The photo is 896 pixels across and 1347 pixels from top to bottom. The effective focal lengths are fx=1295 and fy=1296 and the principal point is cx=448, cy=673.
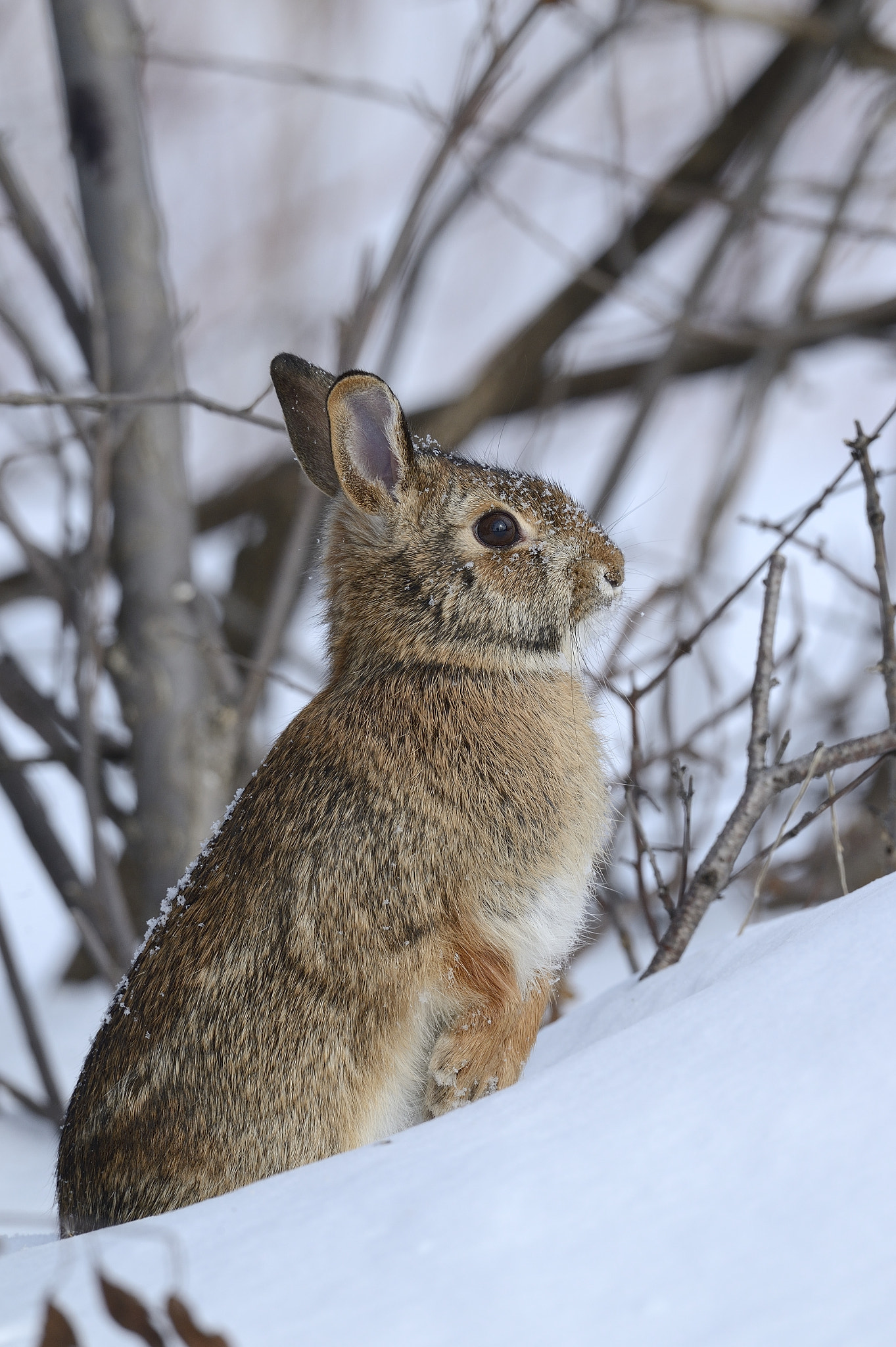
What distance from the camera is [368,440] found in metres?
2.62

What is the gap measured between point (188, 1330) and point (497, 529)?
1.68 meters

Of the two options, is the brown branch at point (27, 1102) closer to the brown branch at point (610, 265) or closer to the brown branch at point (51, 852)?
the brown branch at point (51, 852)

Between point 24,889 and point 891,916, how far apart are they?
5732 mm

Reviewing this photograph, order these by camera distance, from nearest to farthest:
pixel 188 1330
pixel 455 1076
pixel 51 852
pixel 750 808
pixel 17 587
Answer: pixel 188 1330 → pixel 455 1076 → pixel 750 808 → pixel 51 852 → pixel 17 587

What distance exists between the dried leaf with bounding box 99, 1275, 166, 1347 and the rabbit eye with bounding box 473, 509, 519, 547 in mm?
1621

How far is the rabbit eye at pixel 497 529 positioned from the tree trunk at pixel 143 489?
1.68 m

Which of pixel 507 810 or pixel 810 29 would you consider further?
pixel 810 29

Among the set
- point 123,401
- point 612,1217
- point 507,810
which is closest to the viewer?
point 612,1217

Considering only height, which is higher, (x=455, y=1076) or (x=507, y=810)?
(x=507, y=810)

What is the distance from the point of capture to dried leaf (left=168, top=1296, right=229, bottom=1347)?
1.21 meters

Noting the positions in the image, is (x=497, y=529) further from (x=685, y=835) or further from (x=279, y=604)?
(x=279, y=604)

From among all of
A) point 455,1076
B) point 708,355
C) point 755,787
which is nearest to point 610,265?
point 708,355

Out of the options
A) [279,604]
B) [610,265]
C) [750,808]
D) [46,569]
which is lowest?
[750,808]

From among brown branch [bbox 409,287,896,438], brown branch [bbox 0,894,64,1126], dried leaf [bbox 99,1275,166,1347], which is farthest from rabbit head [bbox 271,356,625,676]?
brown branch [bbox 409,287,896,438]
